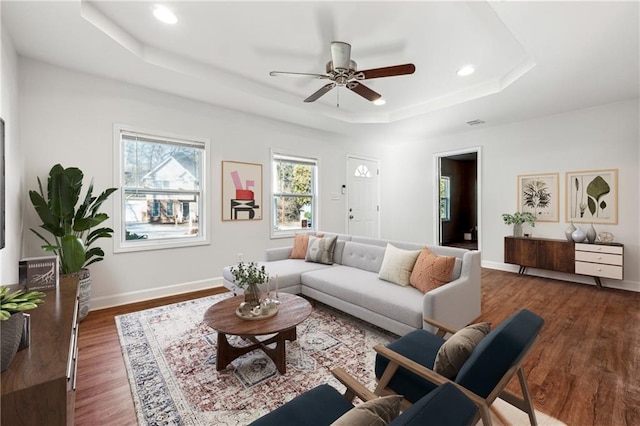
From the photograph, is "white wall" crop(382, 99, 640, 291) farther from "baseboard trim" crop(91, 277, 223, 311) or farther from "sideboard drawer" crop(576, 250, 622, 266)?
"baseboard trim" crop(91, 277, 223, 311)

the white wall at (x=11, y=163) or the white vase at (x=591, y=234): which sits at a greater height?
the white wall at (x=11, y=163)

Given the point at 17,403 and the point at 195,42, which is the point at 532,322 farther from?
the point at 195,42

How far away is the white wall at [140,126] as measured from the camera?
303 cm

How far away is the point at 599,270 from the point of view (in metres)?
4.07

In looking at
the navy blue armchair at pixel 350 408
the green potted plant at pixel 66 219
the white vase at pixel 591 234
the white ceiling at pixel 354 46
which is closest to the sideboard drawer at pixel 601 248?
the white vase at pixel 591 234

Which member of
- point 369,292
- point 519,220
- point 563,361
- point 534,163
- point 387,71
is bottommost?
point 563,361

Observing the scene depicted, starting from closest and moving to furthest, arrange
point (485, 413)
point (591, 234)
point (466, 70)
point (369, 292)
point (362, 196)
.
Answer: point (485, 413) < point (369, 292) < point (466, 70) < point (591, 234) < point (362, 196)

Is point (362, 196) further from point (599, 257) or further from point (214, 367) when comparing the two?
point (214, 367)

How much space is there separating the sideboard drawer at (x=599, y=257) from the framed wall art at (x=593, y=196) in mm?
602

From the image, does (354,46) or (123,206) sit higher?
(354,46)

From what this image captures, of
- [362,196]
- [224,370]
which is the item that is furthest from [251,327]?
[362,196]

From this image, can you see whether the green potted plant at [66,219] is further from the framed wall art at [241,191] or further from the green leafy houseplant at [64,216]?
the framed wall art at [241,191]

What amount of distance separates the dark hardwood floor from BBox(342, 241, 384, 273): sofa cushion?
1.34m

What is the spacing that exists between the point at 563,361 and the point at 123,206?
4886 mm
